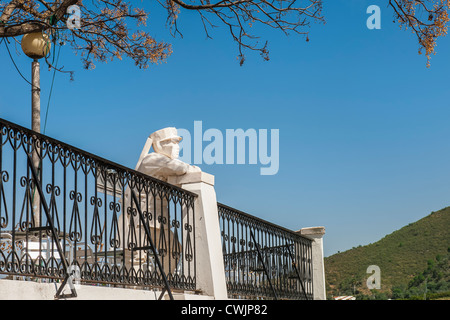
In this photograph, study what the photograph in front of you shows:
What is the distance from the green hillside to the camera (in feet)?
177

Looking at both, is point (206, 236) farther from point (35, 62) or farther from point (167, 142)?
point (35, 62)

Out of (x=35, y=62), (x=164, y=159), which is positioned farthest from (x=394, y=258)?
(x=164, y=159)

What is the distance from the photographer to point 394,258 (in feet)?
192

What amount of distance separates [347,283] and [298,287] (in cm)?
4182

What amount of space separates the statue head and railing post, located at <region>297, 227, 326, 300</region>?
5.74 metres

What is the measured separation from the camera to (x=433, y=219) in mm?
65000

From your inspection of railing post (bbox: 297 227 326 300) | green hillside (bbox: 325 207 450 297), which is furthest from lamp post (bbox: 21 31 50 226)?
green hillside (bbox: 325 207 450 297)

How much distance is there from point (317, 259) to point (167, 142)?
623cm

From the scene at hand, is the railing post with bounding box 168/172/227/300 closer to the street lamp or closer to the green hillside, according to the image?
the street lamp

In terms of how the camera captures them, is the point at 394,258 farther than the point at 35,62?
Yes

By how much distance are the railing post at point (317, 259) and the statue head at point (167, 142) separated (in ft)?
18.8

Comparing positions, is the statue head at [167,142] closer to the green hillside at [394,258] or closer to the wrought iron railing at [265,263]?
the wrought iron railing at [265,263]
